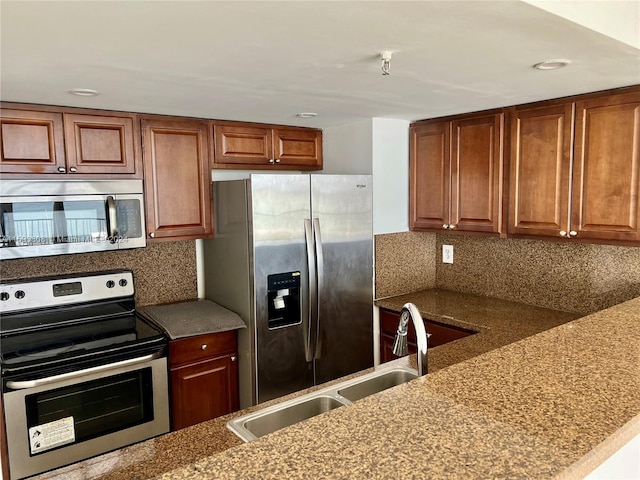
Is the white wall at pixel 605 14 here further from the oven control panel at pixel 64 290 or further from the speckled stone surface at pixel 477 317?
the oven control panel at pixel 64 290

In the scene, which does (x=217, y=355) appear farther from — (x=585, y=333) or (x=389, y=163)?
(x=585, y=333)

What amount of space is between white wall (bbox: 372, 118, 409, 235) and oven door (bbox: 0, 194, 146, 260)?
58.0 inches

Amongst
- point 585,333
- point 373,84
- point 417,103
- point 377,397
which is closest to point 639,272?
point 585,333

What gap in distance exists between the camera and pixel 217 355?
269 centimetres

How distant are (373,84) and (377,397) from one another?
4.72 feet

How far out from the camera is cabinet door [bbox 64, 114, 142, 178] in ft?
8.08

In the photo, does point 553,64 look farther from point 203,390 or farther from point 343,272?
point 203,390

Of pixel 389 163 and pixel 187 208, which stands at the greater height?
pixel 389 163

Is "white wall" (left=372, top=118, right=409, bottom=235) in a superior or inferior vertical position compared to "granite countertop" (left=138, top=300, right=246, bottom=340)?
superior

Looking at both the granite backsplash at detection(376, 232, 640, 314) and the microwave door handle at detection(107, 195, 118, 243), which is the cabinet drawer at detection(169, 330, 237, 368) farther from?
the granite backsplash at detection(376, 232, 640, 314)

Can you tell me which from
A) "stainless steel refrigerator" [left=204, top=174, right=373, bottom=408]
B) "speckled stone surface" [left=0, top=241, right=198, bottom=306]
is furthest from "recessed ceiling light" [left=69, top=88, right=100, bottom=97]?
"speckled stone surface" [left=0, top=241, right=198, bottom=306]

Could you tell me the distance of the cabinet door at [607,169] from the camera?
2.21 m

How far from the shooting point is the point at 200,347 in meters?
2.61

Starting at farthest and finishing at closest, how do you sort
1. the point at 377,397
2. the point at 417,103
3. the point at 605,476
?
the point at 417,103
the point at 605,476
the point at 377,397
